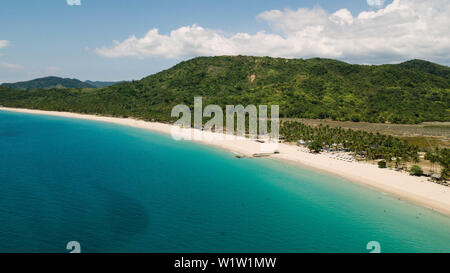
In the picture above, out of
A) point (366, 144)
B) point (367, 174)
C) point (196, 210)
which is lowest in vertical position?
point (196, 210)

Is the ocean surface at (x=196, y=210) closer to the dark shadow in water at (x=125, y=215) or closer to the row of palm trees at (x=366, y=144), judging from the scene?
the dark shadow in water at (x=125, y=215)

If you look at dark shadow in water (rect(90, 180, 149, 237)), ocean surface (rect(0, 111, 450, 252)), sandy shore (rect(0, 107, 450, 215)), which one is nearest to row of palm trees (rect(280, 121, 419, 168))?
sandy shore (rect(0, 107, 450, 215))

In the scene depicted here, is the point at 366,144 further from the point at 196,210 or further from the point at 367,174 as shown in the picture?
the point at 196,210

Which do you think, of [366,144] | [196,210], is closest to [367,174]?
[366,144]

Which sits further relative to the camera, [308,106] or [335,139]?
[308,106]

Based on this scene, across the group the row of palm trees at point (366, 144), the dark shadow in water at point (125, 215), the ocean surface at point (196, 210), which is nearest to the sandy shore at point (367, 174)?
the ocean surface at point (196, 210)
